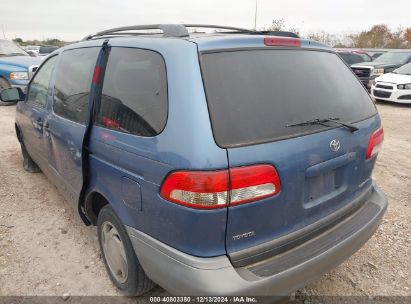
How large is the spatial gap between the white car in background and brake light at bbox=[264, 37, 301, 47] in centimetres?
995

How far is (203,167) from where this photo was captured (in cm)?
173

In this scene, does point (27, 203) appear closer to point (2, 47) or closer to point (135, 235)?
point (135, 235)

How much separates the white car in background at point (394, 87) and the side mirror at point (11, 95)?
34.1ft

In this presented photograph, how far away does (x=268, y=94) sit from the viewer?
1989mm

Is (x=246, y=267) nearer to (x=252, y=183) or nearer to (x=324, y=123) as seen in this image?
(x=252, y=183)

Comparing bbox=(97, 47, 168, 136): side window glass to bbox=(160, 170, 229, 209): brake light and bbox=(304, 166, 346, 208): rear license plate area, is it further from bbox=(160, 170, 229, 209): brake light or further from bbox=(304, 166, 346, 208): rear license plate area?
bbox=(304, 166, 346, 208): rear license plate area

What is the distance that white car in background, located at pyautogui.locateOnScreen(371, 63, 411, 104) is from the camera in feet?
35.0

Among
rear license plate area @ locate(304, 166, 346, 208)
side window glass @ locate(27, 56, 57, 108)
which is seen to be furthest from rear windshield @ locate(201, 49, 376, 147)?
side window glass @ locate(27, 56, 57, 108)

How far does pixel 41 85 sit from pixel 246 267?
2.95 meters

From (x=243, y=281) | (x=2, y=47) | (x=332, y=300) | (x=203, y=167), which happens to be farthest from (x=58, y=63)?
(x=2, y=47)

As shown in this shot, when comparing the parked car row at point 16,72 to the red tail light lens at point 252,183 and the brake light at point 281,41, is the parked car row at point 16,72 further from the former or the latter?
the red tail light lens at point 252,183

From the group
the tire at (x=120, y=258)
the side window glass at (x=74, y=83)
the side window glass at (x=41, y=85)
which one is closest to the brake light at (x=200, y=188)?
the tire at (x=120, y=258)

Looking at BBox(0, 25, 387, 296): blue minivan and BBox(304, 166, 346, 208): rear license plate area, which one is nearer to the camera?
BBox(0, 25, 387, 296): blue minivan

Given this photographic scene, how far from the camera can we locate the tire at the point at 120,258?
91.3 inches
